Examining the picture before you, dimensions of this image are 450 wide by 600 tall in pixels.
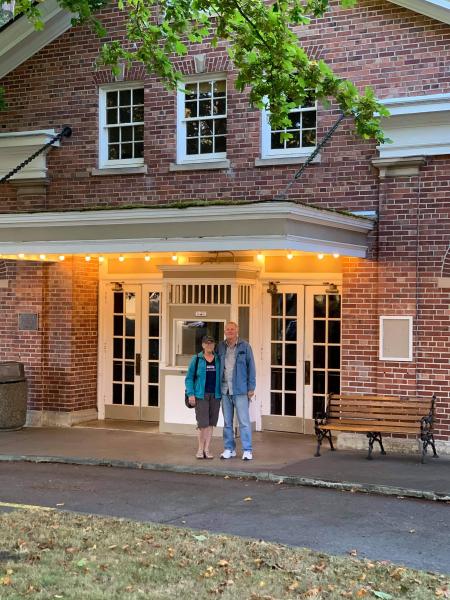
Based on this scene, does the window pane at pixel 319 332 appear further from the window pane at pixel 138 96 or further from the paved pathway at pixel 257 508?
the window pane at pixel 138 96

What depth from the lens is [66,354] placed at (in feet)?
48.3

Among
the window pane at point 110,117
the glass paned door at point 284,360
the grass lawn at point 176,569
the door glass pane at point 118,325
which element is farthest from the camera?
the door glass pane at point 118,325

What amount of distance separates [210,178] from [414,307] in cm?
388

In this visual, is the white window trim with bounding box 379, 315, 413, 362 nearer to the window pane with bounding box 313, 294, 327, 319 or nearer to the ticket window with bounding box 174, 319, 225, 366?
the window pane with bounding box 313, 294, 327, 319

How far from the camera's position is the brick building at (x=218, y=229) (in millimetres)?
11984

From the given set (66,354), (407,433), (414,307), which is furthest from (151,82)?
(407,433)

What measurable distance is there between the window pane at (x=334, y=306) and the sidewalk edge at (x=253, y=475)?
3.73m

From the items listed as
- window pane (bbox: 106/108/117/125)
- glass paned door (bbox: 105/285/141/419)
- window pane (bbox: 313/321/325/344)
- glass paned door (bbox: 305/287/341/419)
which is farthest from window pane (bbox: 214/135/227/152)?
window pane (bbox: 313/321/325/344)

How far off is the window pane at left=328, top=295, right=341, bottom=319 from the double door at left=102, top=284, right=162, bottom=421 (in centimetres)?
305

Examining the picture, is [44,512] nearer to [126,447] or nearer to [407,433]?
[126,447]

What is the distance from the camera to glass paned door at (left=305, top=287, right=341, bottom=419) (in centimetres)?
1353

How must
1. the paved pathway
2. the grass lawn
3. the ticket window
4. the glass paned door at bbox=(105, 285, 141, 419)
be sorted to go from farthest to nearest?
1. the glass paned door at bbox=(105, 285, 141, 419)
2. the ticket window
3. the paved pathway
4. the grass lawn

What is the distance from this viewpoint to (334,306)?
1359 centimetres

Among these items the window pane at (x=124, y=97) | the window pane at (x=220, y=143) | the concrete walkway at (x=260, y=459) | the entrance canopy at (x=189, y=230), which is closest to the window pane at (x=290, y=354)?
the concrete walkway at (x=260, y=459)
